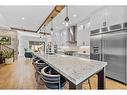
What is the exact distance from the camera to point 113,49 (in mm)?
4207

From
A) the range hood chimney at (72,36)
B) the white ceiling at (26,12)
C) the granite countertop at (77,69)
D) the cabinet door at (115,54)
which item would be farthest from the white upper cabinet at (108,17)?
the range hood chimney at (72,36)

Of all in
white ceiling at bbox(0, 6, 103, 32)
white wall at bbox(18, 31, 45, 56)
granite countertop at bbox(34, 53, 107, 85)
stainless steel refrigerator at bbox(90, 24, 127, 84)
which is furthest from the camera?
white wall at bbox(18, 31, 45, 56)

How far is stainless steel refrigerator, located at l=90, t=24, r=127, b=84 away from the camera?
379 centimetres

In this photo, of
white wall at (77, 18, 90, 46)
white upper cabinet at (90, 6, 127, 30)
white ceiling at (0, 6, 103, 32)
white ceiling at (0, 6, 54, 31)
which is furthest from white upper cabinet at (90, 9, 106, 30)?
white ceiling at (0, 6, 54, 31)

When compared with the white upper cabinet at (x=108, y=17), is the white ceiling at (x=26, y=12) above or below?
above

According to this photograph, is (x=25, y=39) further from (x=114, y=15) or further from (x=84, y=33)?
(x=114, y=15)

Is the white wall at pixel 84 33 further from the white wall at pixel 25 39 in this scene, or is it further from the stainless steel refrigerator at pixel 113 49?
the white wall at pixel 25 39

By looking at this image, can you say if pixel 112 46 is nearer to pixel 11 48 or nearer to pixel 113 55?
pixel 113 55

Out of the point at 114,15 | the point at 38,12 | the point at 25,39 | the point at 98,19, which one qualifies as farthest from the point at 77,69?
the point at 25,39

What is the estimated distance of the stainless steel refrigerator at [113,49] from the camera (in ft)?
12.4

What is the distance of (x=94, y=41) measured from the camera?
5191mm

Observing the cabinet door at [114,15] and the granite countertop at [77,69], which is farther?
the cabinet door at [114,15]

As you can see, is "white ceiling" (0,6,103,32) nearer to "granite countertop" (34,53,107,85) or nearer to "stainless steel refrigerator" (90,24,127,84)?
"stainless steel refrigerator" (90,24,127,84)
